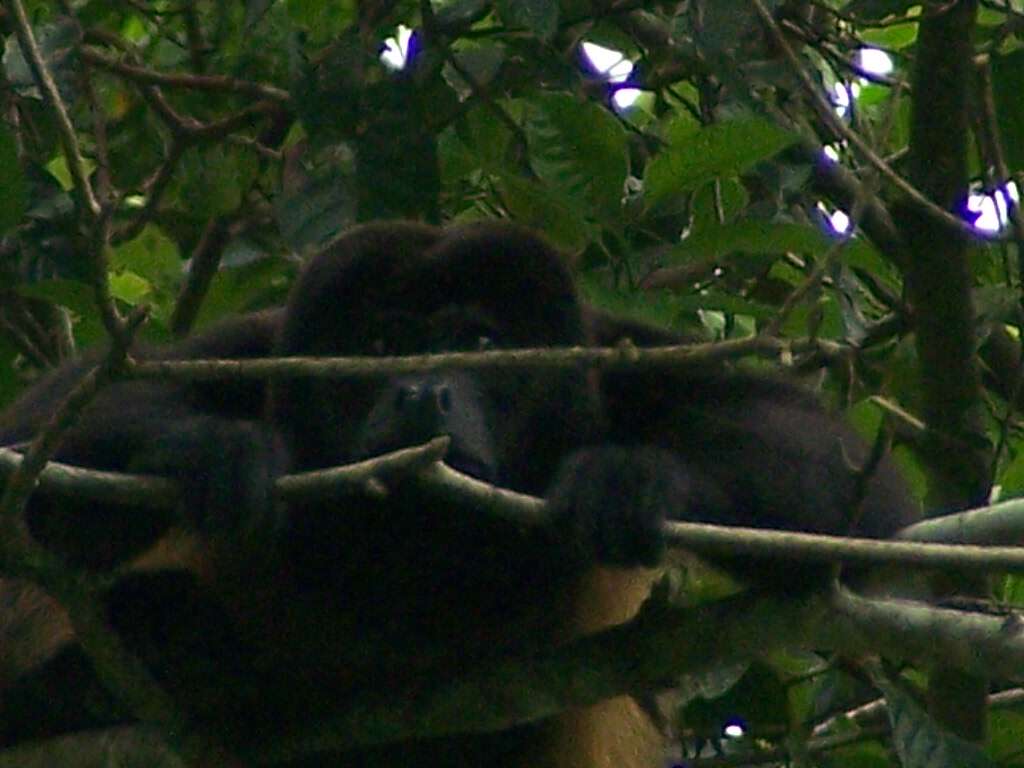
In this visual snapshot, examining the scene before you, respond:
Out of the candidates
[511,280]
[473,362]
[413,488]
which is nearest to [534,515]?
[473,362]

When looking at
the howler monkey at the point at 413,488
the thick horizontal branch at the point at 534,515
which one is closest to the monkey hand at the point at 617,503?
the howler monkey at the point at 413,488

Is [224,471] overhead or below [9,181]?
below

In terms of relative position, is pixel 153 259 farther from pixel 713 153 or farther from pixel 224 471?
pixel 224 471

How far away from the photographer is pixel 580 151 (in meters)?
3.53

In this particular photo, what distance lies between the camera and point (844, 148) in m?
4.15

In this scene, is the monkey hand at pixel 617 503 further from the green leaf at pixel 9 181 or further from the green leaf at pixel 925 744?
the green leaf at pixel 9 181

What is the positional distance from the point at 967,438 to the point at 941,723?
0.47 metres

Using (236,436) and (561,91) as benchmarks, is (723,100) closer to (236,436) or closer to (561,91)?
(561,91)

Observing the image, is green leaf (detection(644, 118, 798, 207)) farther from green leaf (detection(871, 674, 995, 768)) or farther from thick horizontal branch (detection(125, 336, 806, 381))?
thick horizontal branch (detection(125, 336, 806, 381))

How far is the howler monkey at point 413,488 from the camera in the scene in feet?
10.0

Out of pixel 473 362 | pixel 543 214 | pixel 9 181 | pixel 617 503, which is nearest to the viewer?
pixel 473 362

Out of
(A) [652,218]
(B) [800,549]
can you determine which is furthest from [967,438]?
(B) [800,549]

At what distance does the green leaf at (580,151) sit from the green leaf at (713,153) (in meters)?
0.07

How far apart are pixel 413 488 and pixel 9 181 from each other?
2.72 feet
